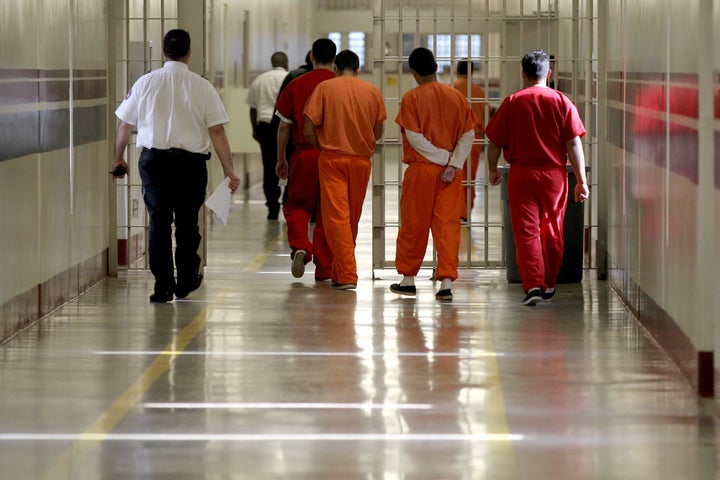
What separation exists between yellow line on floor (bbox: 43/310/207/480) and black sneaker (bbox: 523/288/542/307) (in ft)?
6.93

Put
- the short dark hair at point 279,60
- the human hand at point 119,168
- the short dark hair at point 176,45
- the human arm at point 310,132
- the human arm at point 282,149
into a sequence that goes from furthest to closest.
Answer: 1. the short dark hair at point 279,60
2. the human arm at point 282,149
3. the human arm at point 310,132
4. the human hand at point 119,168
5. the short dark hair at point 176,45

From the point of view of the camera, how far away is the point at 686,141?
608cm

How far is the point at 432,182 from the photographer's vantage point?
29.0 feet

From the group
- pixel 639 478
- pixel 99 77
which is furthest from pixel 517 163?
pixel 639 478

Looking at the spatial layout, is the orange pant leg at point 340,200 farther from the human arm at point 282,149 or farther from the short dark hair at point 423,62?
the short dark hair at point 423,62

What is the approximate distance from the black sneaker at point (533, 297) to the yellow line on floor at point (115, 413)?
6.93 feet

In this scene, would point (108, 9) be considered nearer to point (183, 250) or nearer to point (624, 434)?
point (183, 250)

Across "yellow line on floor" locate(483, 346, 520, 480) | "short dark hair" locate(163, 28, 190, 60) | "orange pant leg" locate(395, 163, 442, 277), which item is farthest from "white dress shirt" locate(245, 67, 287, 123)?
"yellow line on floor" locate(483, 346, 520, 480)

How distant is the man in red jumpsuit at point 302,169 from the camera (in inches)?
376

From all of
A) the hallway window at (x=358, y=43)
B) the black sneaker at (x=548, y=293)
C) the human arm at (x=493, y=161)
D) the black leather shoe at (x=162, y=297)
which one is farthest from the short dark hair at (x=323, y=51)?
the hallway window at (x=358, y=43)

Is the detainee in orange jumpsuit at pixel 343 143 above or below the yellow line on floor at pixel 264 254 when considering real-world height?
above

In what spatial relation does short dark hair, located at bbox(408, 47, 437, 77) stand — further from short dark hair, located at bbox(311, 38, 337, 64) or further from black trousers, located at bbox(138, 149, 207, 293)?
black trousers, located at bbox(138, 149, 207, 293)

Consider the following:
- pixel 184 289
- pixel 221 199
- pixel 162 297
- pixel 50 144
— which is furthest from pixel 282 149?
pixel 50 144

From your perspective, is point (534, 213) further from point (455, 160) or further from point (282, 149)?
point (282, 149)
